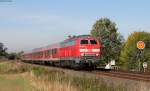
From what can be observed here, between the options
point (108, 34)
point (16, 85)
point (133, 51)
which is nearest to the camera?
point (16, 85)

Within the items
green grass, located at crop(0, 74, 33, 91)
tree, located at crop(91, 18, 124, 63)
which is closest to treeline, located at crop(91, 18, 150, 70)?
tree, located at crop(91, 18, 124, 63)

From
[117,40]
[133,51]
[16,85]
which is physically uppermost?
[117,40]

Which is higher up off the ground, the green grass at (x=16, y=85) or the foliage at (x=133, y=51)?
the foliage at (x=133, y=51)

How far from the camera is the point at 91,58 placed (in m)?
35.2

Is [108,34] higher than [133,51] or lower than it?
higher

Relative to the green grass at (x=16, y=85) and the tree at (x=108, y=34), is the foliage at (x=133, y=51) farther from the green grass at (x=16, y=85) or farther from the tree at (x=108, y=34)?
the green grass at (x=16, y=85)

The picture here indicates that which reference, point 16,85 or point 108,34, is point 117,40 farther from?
point 16,85

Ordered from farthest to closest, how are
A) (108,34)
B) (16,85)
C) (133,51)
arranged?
(108,34)
(133,51)
(16,85)

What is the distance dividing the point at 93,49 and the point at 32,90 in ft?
51.1

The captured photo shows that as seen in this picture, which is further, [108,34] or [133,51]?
[108,34]

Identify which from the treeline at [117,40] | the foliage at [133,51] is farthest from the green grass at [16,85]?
the treeline at [117,40]

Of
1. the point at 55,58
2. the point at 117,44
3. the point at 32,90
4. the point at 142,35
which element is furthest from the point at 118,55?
the point at 32,90

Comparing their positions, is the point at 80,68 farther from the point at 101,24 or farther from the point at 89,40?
the point at 101,24

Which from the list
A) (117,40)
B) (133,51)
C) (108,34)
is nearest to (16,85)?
(133,51)
